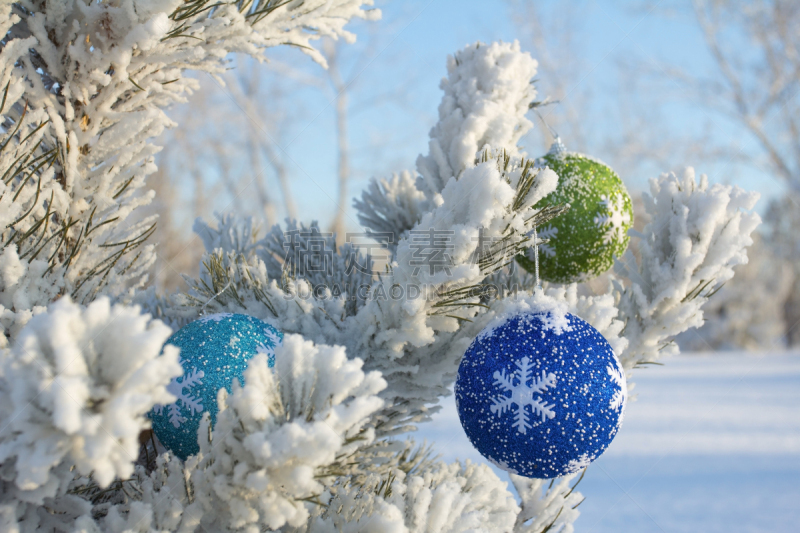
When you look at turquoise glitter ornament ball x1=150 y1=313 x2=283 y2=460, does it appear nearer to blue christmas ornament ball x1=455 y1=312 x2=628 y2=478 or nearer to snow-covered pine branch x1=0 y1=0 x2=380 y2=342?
snow-covered pine branch x1=0 y1=0 x2=380 y2=342

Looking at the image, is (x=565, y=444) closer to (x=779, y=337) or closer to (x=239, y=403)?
(x=239, y=403)

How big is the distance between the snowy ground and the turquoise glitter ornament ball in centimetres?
154

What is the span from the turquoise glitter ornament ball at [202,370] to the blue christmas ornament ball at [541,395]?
0.33 metres

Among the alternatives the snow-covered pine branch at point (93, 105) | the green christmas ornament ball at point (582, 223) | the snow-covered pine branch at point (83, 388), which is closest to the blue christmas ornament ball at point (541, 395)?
the green christmas ornament ball at point (582, 223)

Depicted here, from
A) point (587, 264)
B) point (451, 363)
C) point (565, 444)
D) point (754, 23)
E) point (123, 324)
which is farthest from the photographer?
point (754, 23)

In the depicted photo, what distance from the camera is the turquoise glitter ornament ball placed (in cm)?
79

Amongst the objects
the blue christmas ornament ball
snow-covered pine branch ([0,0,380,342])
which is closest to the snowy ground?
the blue christmas ornament ball

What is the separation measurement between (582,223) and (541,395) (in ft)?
1.38

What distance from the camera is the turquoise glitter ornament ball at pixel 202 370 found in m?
0.79

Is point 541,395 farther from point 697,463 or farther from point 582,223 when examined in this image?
point 697,463

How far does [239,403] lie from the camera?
1.86ft

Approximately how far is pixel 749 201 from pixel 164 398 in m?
1.02

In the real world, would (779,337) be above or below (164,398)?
below

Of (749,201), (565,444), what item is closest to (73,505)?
(565,444)
